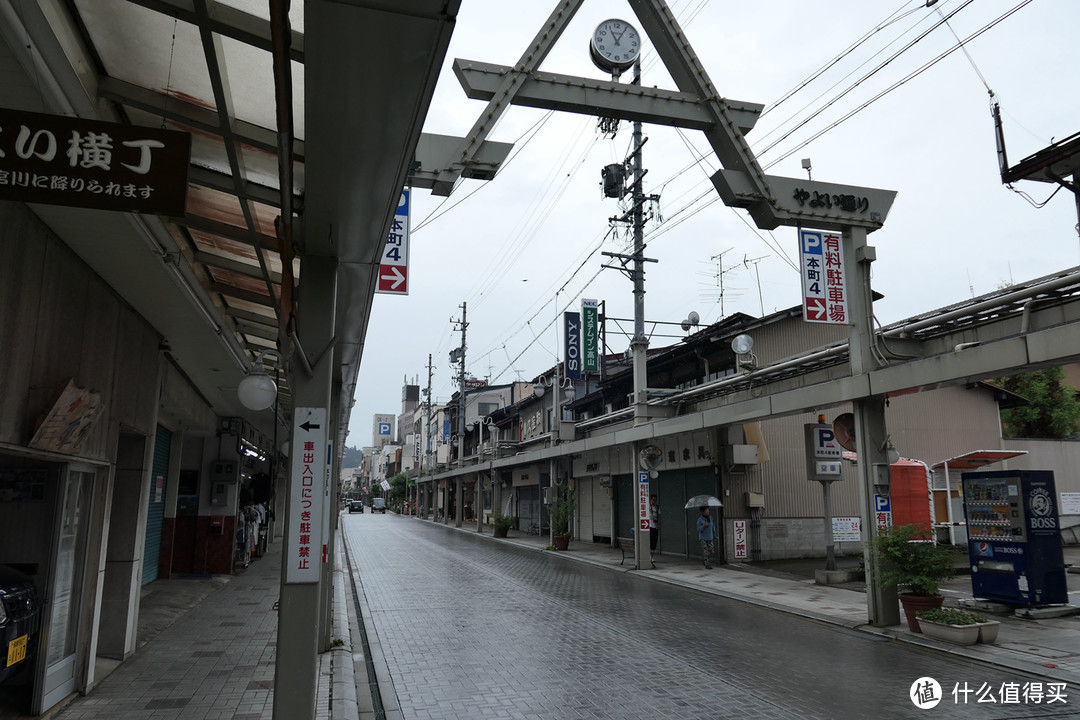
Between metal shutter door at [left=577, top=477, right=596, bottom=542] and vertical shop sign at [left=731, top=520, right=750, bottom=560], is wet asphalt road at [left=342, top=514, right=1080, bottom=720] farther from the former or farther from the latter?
metal shutter door at [left=577, top=477, right=596, bottom=542]

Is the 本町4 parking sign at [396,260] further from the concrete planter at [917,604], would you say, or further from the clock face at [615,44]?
the concrete planter at [917,604]

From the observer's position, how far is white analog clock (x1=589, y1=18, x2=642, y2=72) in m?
11.5

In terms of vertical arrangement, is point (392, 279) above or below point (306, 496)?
above

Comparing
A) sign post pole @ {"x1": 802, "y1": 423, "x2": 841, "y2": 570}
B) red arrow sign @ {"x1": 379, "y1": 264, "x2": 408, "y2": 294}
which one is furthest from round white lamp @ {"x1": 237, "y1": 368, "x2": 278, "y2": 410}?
sign post pole @ {"x1": 802, "y1": 423, "x2": 841, "y2": 570}

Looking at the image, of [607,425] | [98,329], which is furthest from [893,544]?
[607,425]

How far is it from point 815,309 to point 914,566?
14.4 feet

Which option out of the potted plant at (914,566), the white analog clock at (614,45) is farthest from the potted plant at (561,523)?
the white analog clock at (614,45)

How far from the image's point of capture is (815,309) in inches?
477

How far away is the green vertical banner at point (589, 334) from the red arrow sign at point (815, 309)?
36.1 ft

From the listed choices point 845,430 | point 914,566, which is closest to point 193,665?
point 914,566

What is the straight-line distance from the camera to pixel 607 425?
2533cm

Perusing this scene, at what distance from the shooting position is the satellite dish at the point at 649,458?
19.2 m

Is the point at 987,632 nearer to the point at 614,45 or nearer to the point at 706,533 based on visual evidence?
the point at 706,533

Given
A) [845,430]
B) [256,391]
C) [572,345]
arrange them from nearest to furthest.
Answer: [256,391]
[845,430]
[572,345]
